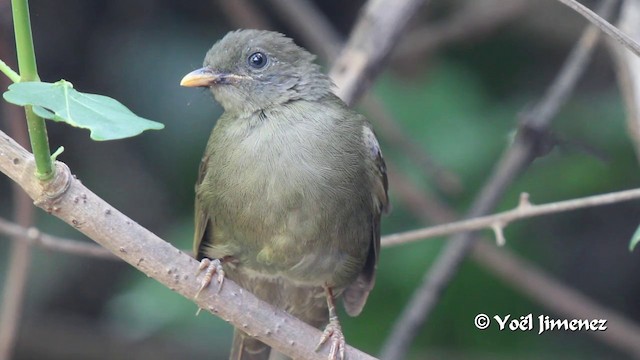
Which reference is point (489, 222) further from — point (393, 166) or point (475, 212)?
point (393, 166)

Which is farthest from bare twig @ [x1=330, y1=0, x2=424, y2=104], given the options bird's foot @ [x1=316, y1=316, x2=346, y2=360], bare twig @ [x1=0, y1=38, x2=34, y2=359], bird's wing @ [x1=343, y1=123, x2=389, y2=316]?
bare twig @ [x1=0, y1=38, x2=34, y2=359]

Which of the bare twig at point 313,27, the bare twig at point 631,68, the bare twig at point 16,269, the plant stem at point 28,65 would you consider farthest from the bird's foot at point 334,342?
the bare twig at point 313,27

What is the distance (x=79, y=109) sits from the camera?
2375 mm

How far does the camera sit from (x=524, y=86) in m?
6.31

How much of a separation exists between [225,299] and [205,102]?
2.71 meters

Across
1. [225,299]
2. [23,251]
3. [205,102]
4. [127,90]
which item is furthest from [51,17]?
[225,299]

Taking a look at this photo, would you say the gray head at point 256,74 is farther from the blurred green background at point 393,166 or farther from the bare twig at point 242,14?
the bare twig at point 242,14

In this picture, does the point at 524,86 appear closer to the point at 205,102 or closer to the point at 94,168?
the point at 205,102

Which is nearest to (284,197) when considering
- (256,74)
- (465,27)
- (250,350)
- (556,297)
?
(256,74)

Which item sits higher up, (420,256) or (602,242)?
(602,242)

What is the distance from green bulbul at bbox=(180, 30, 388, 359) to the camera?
12.7 feet

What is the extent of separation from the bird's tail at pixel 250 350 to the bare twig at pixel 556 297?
142 centimetres

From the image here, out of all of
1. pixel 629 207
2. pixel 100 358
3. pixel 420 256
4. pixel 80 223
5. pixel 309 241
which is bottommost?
pixel 80 223

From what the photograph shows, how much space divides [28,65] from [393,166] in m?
3.36
